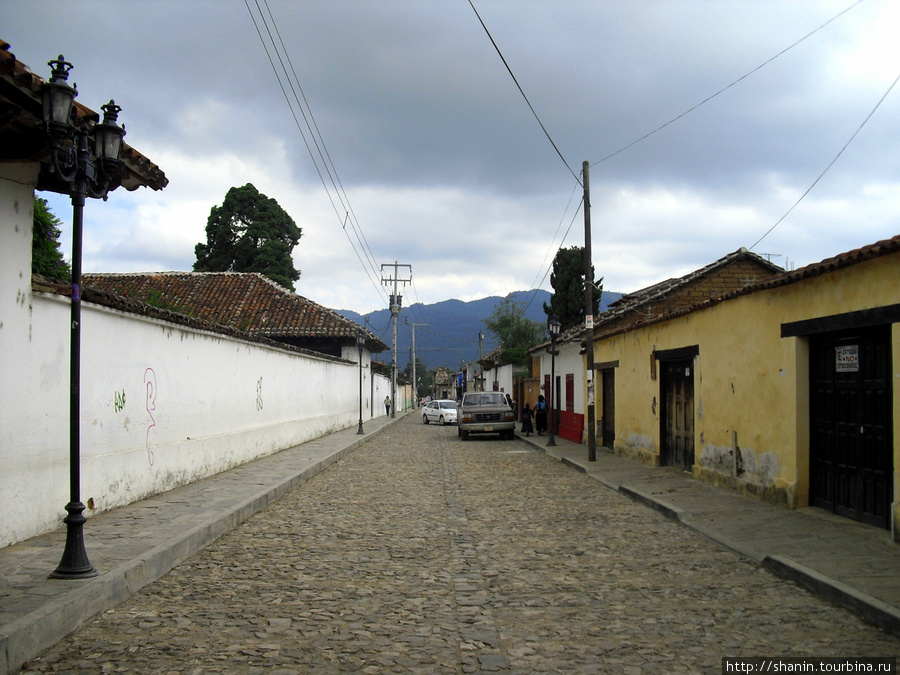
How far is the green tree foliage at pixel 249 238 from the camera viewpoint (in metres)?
43.7

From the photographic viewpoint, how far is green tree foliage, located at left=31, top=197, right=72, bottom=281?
9531 mm

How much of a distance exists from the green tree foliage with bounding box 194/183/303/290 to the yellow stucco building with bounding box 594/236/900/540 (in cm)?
3376

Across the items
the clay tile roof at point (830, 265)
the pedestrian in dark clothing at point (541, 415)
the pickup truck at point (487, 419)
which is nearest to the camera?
the clay tile roof at point (830, 265)

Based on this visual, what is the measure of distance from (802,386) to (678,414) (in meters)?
4.87

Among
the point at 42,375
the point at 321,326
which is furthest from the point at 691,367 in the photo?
the point at 321,326

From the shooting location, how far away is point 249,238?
4412cm

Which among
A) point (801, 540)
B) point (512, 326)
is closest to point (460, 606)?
point (801, 540)

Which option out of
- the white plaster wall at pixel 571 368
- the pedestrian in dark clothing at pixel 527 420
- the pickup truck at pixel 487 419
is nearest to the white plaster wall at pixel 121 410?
the white plaster wall at pixel 571 368

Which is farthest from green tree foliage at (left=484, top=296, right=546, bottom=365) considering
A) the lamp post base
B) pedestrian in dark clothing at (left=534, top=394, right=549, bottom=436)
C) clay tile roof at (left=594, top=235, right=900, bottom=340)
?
the lamp post base

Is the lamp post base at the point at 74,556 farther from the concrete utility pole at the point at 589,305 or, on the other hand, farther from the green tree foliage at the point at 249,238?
the green tree foliage at the point at 249,238

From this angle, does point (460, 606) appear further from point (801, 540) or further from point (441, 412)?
point (441, 412)

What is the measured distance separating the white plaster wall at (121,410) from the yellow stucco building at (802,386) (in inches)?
329

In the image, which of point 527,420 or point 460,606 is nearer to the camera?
point 460,606

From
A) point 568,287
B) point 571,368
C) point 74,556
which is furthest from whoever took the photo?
point 568,287
